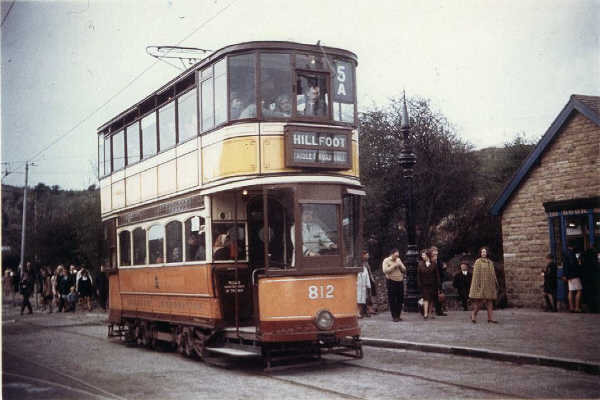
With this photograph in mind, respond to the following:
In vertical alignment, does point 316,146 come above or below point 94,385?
above

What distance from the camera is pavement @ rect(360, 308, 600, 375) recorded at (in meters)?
11.0

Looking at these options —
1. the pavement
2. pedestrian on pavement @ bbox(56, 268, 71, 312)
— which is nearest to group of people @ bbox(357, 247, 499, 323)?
the pavement

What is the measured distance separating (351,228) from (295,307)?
67.1 inches

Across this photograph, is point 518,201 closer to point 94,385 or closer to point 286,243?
point 286,243

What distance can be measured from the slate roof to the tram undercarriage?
9290mm

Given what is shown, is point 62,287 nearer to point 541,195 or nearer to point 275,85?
point 541,195

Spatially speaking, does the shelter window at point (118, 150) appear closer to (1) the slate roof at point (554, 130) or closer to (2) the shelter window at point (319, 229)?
(2) the shelter window at point (319, 229)

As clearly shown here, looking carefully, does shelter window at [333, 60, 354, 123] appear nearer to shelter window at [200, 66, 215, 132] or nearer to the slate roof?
shelter window at [200, 66, 215, 132]

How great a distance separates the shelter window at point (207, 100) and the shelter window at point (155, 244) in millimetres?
2958

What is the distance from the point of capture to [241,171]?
11398mm

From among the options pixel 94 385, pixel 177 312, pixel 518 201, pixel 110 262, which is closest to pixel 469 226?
pixel 518 201

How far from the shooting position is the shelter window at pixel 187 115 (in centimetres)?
1294

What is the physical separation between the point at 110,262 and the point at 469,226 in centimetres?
1728

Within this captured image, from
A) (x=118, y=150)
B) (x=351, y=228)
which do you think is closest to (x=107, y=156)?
(x=118, y=150)
